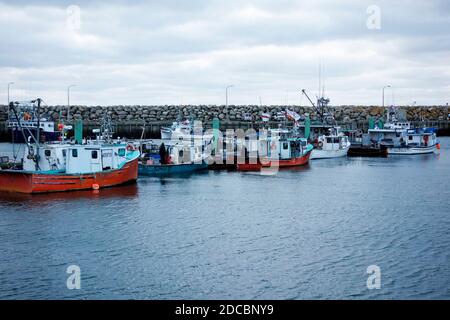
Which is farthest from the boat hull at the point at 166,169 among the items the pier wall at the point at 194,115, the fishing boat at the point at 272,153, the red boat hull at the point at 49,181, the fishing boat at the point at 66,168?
the pier wall at the point at 194,115

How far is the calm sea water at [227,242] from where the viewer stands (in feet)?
61.2

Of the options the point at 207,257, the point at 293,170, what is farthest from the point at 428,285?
the point at 293,170

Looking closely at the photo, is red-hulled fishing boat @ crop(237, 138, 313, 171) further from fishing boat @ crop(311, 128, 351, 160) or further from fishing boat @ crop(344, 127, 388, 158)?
fishing boat @ crop(344, 127, 388, 158)

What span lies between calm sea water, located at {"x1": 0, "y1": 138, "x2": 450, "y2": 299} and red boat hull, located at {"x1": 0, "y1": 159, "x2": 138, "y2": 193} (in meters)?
0.71

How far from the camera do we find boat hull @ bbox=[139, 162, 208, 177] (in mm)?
45281

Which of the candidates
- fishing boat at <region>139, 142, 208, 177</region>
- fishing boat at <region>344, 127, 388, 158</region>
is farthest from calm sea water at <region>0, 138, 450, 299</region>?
fishing boat at <region>344, 127, 388, 158</region>

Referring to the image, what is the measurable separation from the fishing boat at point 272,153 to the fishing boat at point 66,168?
52.2 ft

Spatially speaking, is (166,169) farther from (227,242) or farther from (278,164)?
(227,242)

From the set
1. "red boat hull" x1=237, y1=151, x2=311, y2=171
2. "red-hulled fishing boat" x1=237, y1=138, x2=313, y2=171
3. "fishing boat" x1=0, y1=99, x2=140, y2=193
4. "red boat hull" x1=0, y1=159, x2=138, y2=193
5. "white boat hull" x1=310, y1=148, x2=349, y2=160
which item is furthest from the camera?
"white boat hull" x1=310, y1=148, x2=349, y2=160

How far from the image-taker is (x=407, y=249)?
23.2 m

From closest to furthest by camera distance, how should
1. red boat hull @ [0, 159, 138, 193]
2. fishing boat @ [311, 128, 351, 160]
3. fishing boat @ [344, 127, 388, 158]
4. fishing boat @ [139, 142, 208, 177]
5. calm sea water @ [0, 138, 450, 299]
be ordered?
calm sea water @ [0, 138, 450, 299]
red boat hull @ [0, 159, 138, 193]
fishing boat @ [139, 142, 208, 177]
fishing boat @ [311, 128, 351, 160]
fishing boat @ [344, 127, 388, 158]
